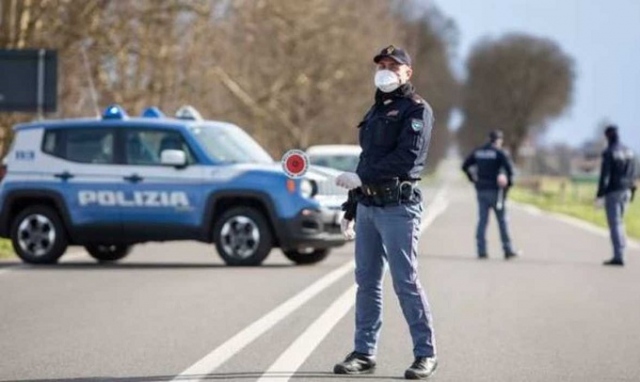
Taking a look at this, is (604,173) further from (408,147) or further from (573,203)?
(573,203)

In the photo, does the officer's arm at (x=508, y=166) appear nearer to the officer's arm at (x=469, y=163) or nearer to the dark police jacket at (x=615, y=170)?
the officer's arm at (x=469, y=163)

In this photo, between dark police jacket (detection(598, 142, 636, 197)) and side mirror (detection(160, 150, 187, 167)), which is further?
dark police jacket (detection(598, 142, 636, 197))

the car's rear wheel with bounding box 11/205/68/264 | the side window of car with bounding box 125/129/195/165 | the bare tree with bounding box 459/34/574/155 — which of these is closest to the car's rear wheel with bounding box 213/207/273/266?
the side window of car with bounding box 125/129/195/165

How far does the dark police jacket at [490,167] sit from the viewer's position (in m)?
22.2

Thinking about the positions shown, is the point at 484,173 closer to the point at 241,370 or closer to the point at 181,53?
the point at 241,370

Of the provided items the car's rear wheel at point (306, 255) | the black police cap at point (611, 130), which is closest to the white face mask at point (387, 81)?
the car's rear wheel at point (306, 255)

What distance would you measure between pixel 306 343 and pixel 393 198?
2.23m

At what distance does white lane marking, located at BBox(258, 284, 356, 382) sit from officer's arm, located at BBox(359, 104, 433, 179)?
1.27 meters

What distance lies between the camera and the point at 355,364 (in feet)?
31.3

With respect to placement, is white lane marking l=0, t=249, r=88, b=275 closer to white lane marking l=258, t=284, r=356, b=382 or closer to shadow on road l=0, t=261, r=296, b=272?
shadow on road l=0, t=261, r=296, b=272

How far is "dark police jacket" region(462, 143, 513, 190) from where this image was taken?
72.9 ft

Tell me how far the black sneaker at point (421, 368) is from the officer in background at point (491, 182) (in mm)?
12719

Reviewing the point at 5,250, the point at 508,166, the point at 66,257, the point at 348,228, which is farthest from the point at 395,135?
the point at 5,250

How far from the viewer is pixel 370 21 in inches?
3354
